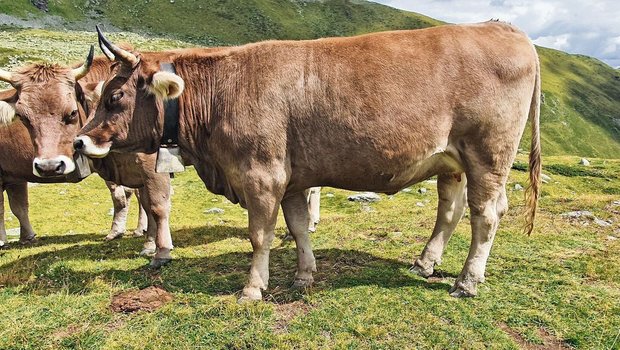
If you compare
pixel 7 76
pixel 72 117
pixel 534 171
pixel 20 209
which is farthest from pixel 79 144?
pixel 534 171

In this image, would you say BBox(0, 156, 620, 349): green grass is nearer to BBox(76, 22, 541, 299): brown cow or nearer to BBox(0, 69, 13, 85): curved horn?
BBox(76, 22, 541, 299): brown cow

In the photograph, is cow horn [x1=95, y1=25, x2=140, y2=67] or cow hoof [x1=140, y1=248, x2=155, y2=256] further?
cow hoof [x1=140, y1=248, x2=155, y2=256]

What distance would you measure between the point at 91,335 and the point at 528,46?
23.4 ft

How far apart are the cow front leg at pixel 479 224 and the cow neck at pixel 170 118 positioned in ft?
14.7

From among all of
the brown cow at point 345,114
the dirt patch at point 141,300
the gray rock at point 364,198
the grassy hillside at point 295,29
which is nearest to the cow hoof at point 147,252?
A: the dirt patch at point 141,300

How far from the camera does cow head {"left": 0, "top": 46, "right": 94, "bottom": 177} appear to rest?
8531mm

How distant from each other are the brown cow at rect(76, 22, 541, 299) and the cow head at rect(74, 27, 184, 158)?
16 millimetres

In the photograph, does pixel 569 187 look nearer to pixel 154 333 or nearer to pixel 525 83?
pixel 525 83

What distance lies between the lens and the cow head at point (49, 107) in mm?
8531

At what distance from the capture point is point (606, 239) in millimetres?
10195

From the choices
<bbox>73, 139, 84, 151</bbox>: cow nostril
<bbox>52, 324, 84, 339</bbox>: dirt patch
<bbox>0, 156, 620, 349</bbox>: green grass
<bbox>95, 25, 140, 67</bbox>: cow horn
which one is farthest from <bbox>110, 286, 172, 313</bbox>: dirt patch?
<bbox>95, 25, 140, 67</bbox>: cow horn

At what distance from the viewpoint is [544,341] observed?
19.4 ft

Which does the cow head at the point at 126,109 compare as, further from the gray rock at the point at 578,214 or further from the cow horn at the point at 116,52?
the gray rock at the point at 578,214

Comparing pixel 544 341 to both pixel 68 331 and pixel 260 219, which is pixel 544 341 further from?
pixel 68 331
